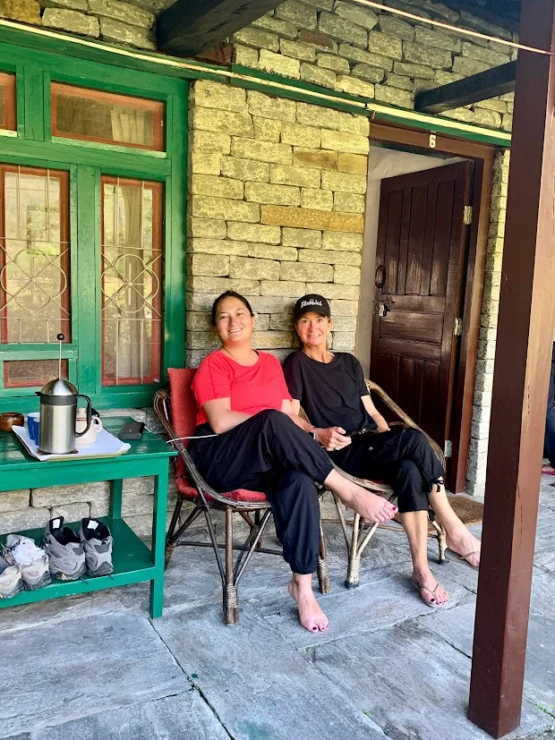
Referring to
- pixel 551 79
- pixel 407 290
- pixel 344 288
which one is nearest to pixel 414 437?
pixel 344 288

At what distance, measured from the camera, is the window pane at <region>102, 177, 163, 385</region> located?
3039mm

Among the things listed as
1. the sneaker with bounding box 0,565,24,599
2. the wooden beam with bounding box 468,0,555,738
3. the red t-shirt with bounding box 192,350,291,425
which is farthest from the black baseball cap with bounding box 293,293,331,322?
the sneaker with bounding box 0,565,24,599

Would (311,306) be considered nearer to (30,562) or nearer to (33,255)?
(33,255)

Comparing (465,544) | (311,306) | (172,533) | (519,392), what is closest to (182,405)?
(172,533)

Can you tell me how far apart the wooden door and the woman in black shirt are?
112cm

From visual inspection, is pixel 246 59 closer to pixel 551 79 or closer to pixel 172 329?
pixel 172 329

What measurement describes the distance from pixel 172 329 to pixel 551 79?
2.05 metres

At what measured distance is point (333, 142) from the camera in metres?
3.44

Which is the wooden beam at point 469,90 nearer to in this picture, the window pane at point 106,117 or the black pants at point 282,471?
the window pane at point 106,117

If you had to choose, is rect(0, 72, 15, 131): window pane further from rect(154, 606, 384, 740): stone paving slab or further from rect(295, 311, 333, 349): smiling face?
rect(154, 606, 384, 740): stone paving slab

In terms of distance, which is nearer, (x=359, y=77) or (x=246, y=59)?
(x=246, y=59)

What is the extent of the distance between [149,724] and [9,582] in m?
0.70

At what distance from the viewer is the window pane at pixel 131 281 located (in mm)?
3039

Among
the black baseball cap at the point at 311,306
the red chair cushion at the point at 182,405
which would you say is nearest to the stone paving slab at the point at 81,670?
the red chair cushion at the point at 182,405
